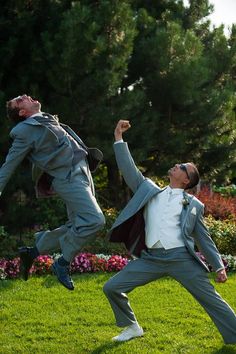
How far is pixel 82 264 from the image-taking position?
9.27 m

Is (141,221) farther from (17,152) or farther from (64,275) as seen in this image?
(17,152)

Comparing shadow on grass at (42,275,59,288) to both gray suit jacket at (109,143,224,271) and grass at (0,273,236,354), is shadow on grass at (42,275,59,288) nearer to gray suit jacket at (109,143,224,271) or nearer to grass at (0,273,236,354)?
grass at (0,273,236,354)

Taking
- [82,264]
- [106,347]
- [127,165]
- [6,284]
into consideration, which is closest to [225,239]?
[82,264]

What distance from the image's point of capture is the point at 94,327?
6496 mm

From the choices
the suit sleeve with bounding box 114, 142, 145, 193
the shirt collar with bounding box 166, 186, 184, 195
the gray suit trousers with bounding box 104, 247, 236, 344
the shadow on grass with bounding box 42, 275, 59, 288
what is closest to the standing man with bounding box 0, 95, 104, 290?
the suit sleeve with bounding box 114, 142, 145, 193

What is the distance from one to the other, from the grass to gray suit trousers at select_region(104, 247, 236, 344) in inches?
16.1

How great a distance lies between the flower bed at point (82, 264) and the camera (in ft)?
29.0

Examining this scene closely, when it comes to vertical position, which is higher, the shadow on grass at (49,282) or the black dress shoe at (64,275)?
the black dress shoe at (64,275)

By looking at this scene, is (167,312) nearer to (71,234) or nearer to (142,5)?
(71,234)

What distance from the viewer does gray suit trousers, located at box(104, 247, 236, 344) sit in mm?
5473

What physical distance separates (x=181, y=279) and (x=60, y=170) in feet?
4.57

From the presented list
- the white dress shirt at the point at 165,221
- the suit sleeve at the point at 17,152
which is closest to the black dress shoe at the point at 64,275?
the white dress shirt at the point at 165,221

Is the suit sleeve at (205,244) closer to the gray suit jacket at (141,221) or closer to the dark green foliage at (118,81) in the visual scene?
the gray suit jacket at (141,221)

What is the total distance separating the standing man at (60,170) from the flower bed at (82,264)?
11.3 ft
